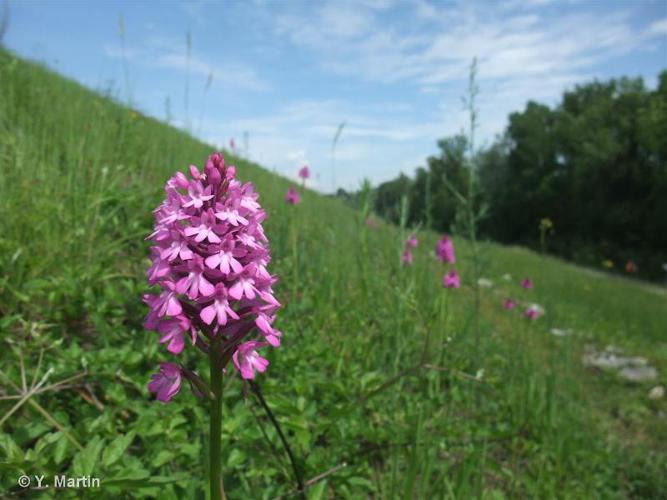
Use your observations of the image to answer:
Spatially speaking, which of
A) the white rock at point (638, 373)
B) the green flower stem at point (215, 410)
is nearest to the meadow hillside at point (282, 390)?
the green flower stem at point (215, 410)

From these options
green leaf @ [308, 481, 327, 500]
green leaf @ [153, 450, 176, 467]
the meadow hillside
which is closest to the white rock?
the meadow hillside

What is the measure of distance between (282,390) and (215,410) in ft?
4.12

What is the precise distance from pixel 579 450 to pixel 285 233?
2862 millimetres

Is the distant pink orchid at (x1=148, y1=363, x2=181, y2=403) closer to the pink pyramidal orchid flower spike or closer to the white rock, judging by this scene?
the pink pyramidal orchid flower spike

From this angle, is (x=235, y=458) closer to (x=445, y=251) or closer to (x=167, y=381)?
(x=167, y=381)

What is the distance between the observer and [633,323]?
10555 mm

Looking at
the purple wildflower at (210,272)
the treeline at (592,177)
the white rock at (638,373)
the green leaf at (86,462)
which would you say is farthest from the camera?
the treeline at (592,177)

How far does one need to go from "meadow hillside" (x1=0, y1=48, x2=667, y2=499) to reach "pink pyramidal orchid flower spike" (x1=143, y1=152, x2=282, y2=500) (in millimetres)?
172

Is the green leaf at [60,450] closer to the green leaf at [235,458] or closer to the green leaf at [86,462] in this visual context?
the green leaf at [86,462]

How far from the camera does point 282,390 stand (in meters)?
2.37

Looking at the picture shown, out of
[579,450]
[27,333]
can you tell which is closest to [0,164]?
[27,333]

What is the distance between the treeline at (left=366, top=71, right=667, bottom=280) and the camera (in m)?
35.9

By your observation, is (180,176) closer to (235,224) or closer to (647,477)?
(235,224)

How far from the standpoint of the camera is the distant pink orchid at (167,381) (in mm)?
1130
